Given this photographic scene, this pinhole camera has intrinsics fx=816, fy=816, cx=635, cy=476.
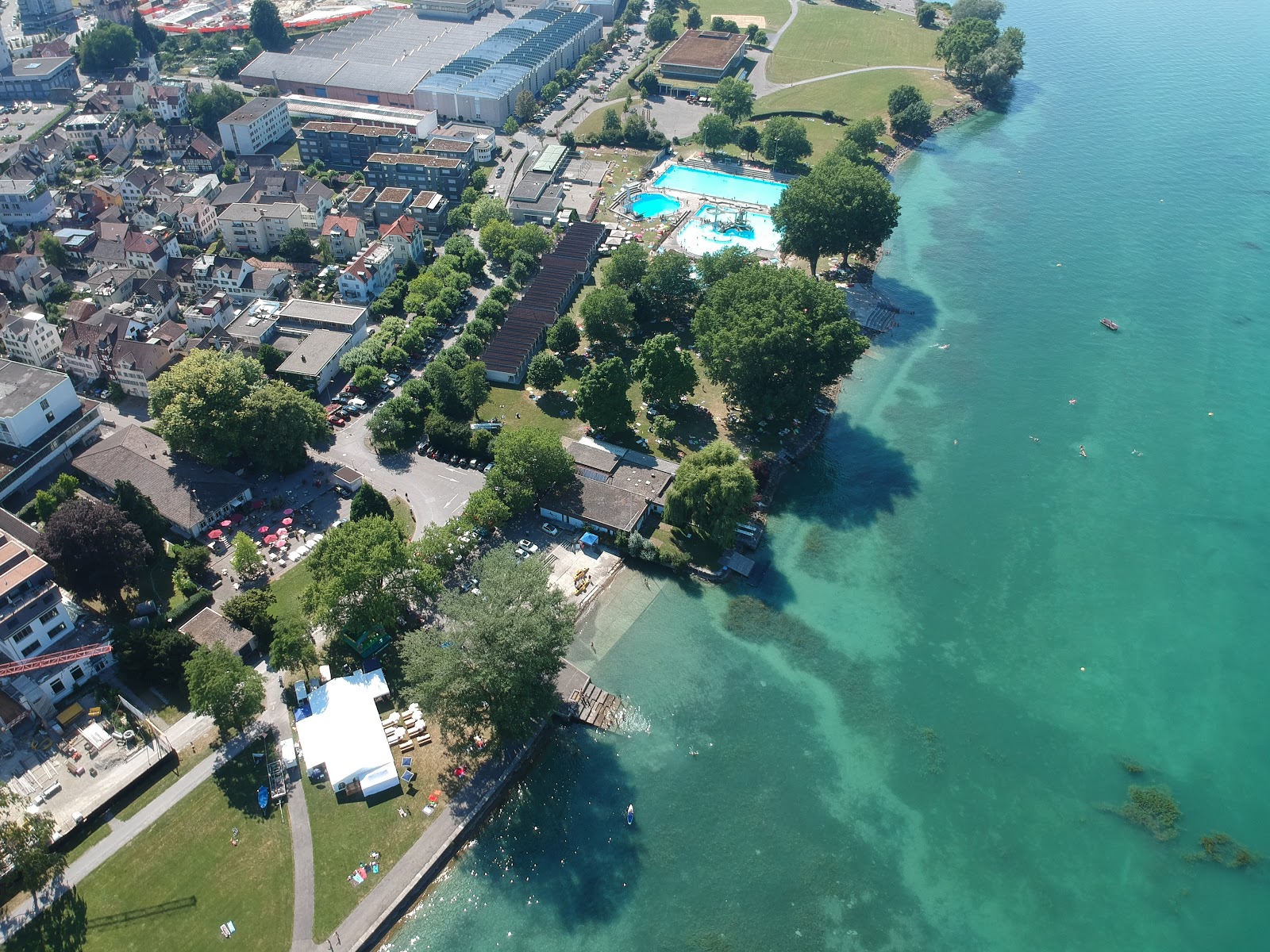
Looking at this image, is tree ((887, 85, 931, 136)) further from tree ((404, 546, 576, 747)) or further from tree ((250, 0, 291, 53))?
tree ((404, 546, 576, 747))

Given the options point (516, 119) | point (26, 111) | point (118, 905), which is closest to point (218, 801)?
point (118, 905)

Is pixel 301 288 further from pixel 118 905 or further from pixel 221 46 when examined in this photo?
pixel 221 46

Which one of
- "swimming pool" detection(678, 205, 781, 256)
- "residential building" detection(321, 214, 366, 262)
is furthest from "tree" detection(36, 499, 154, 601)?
"swimming pool" detection(678, 205, 781, 256)

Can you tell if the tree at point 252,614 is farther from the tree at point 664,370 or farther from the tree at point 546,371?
the tree at point 664,370

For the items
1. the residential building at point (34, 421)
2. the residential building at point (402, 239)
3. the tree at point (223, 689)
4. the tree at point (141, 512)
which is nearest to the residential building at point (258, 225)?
the residential building at point (402, 239)

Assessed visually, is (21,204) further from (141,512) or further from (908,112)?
(908,112)
